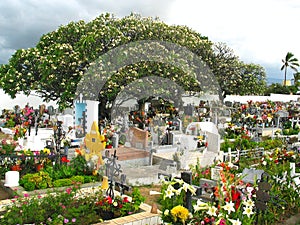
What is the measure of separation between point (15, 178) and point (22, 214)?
7.93ft

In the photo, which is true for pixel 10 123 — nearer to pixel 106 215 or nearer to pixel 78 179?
pixel 78 179

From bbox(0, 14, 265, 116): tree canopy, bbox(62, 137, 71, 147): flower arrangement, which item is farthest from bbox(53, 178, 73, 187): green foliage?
bbox(0, 14, 265, 116): tree canopy

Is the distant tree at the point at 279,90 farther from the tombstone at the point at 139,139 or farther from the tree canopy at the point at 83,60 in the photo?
the tombstone at the point at 139,139

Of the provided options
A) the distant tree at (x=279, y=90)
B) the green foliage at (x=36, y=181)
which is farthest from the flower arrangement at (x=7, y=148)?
the distant tree at (x=279, y=90)

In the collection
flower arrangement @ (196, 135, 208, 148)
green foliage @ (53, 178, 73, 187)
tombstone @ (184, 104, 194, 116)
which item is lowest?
green foliage @ (53, 178, 73, 187)

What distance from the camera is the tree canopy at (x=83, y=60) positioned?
57.9 ft

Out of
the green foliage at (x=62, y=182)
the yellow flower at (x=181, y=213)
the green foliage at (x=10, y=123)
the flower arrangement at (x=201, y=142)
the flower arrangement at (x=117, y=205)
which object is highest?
the green foliage at (x=10, y=123)

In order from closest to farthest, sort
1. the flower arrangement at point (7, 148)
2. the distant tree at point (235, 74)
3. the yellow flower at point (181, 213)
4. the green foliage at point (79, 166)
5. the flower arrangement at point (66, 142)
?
1. the yellow flower at point (181, 213)
2. the green foliage at point (79, 166)
3. the flower arrangement at point (7, 148)
4. the flower arrangement at point (66, 142)
5. the distant tree at point (235, 74)

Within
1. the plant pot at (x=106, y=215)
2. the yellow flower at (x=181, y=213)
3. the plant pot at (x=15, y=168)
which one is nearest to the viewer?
the yellow flower at (x=181, y=213)

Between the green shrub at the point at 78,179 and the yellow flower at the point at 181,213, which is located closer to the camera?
the yellow flower at the point at 181,213

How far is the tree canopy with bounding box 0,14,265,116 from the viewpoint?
17.6 m

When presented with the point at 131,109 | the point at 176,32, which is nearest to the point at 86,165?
the point at 131,109

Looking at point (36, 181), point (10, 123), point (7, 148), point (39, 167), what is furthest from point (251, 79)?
point (36, 181)

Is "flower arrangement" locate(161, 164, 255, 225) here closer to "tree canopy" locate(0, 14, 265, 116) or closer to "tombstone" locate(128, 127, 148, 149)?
"tombstone" locate(128, 127, 148, 149)
